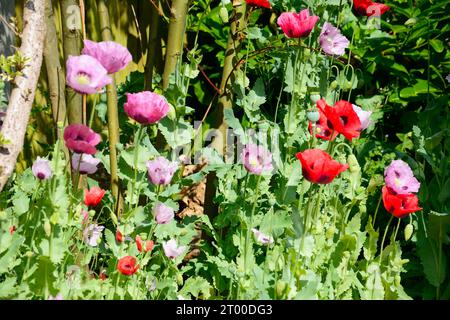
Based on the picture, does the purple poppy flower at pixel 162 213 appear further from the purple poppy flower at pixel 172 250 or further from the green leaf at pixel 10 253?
the green leaf at pixel 10 253

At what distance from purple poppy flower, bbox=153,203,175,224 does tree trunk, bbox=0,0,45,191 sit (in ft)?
1.56

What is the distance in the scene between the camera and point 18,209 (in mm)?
2109

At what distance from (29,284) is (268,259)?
649 mm

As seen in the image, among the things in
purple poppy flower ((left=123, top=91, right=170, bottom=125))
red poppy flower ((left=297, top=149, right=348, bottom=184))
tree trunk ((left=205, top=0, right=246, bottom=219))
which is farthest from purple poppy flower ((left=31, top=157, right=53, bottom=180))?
tree trunk ((left=205, top=0, right=246, bottom=219))

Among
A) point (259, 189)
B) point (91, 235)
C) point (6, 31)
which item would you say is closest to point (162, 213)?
point (91, 235)

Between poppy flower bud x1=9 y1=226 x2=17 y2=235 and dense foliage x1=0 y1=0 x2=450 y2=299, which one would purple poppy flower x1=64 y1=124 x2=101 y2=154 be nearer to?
dense foliage x1=0 y1=0 x2=450 y2=299

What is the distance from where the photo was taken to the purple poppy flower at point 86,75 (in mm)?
1666

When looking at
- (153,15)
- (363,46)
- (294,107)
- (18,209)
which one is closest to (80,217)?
(18,209)

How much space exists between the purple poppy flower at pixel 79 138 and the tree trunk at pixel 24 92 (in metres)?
0.40

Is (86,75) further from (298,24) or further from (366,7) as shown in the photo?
(366,7)

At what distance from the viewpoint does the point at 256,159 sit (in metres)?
1.98

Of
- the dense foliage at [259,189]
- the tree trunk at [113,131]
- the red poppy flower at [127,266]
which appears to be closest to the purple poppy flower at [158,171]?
the dense foliage at [259,189]

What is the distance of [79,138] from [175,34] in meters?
0.84

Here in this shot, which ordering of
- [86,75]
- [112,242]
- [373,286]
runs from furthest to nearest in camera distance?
[112,242] → [373,286] → [86,75]
